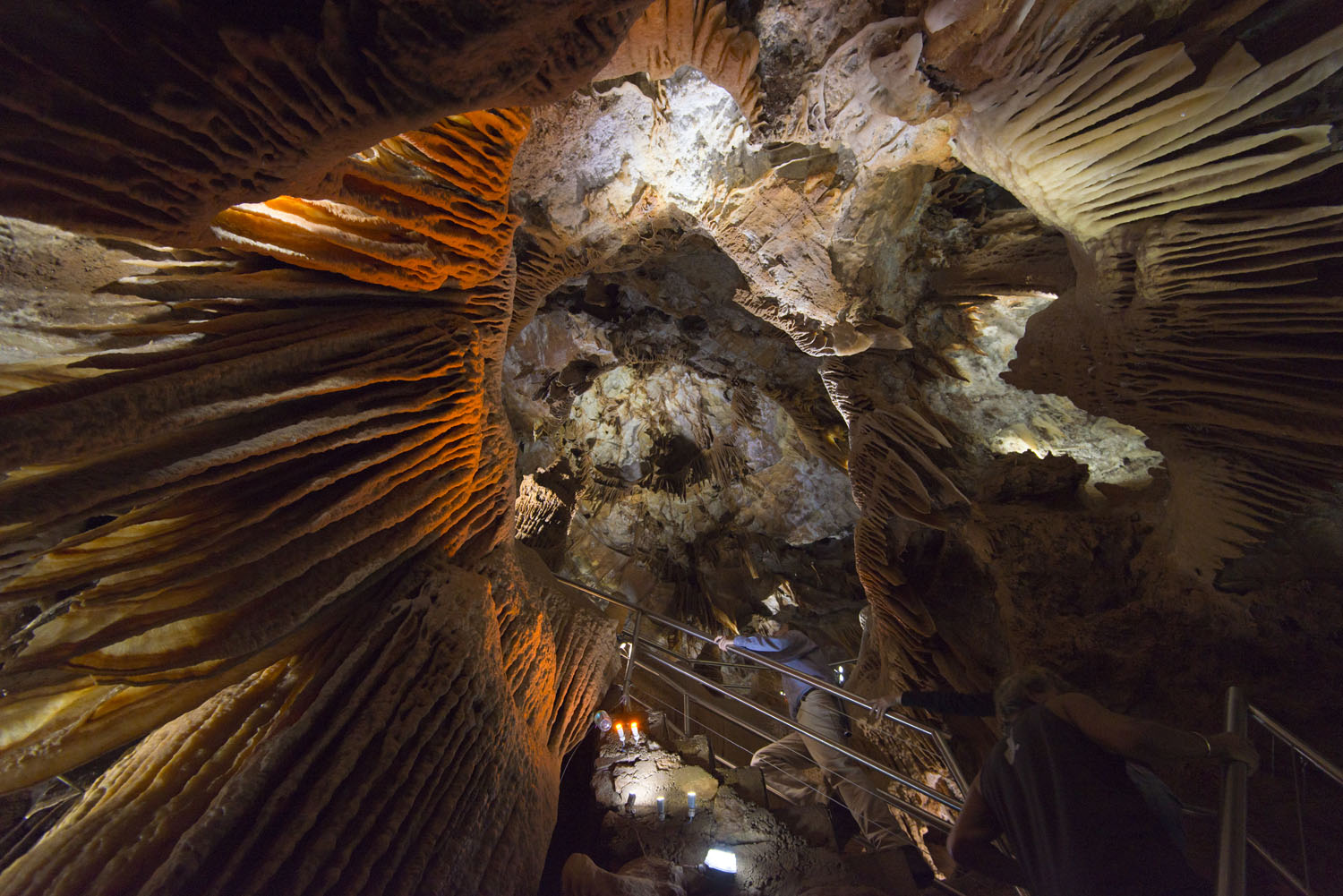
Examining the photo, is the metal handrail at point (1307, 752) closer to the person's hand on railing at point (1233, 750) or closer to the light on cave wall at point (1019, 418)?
the person's hand on railing at point (1233, 750)

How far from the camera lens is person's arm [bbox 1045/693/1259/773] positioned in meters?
1.54

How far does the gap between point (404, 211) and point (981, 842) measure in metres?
3.15

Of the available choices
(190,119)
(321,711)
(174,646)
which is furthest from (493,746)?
(190,119)

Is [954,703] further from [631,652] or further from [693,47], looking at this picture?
[693,47]

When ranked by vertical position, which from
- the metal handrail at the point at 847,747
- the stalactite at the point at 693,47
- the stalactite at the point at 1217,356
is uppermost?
the stalactite at the point at 693,47

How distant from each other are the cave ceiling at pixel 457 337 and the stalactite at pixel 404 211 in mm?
14

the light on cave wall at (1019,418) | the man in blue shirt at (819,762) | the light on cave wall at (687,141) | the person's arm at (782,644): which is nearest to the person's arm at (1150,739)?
the man in blue shirt at (819,762)

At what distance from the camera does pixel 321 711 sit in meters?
1.80

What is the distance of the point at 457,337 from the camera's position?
2.35 m

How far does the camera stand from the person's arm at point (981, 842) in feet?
6.48

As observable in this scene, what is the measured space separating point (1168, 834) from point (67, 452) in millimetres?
3194

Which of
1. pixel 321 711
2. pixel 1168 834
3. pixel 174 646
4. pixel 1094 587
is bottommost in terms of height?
pixel 321 711

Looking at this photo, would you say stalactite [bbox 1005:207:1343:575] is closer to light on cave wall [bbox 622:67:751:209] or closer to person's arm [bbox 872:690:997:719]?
person's arm [bbox 872:690:997:719]

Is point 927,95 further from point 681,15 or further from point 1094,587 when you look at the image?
point 1094,587
